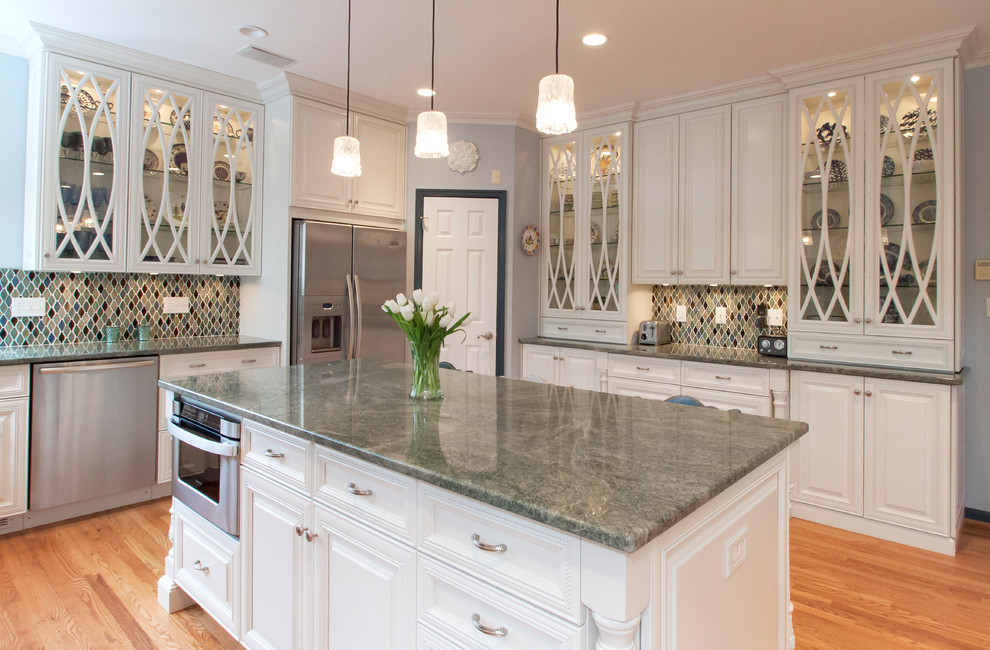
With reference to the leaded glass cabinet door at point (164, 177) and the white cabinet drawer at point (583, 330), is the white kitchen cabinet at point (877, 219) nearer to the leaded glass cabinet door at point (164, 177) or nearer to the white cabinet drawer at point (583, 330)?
the white cabinet drawer at point (583, 330)

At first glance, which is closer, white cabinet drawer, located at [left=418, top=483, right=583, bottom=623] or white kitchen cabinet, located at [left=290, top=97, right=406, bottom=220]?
white cabinet drawer, located at [left=418, top=483, right=583, bottom=623]

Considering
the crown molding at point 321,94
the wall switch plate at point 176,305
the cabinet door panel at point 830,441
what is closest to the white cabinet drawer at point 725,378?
the cabinet door panel at point 830,441

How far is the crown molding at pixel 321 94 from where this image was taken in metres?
3.94

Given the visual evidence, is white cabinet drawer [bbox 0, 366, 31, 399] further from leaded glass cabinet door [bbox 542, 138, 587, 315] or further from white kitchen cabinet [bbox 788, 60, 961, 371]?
white kitchen cabinet [bbox 788, 60, 961, 371]

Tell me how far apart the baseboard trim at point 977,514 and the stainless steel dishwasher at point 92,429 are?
4.86m

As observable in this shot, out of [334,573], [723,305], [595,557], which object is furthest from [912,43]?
[334,573]

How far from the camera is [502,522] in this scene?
120 cm

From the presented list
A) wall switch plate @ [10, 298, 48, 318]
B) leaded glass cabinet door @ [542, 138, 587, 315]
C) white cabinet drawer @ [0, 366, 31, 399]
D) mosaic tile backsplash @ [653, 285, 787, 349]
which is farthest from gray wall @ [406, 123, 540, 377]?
white cabinet drawer @ [0, 366, 31, 399]

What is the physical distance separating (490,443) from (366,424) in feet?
1.36

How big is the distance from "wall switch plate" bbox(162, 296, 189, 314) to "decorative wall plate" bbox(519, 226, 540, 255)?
2527 millimetres

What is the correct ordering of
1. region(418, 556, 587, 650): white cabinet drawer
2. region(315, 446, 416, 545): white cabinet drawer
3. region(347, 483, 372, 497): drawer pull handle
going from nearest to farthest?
region(418, 556, 587, 650): white cabinet drawer, region(315, 446, 416, 545): white cabinet drawer, region(347, 483, 372, 497): drawer pull handle

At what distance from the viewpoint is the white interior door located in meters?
4.64

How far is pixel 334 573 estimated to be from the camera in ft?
5.46

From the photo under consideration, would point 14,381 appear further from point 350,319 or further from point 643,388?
point 643,388
